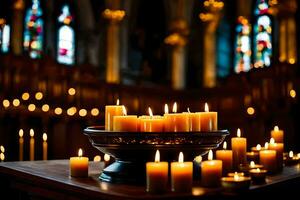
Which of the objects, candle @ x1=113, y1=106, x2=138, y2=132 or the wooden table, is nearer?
the wooden table

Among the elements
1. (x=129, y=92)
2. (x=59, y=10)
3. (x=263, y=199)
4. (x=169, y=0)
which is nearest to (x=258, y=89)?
(x=129, y=92)

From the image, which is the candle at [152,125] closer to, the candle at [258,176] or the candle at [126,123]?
the candle at [126,123]

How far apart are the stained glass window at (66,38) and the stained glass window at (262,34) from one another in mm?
6976

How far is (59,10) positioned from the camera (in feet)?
51.9

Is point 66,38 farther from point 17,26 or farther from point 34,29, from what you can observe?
point 17,26

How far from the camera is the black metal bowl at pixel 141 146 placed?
1.89 metres

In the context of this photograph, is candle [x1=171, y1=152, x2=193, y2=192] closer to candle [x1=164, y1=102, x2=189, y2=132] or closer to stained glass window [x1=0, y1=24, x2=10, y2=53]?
candle [x1=164, y1=102, x2=189, y2=132]

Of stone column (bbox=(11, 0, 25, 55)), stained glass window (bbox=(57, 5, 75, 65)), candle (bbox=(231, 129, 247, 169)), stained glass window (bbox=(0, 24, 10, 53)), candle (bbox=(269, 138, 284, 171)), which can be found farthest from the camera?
stained glass window (bbox=(57, 5, 75, 65))

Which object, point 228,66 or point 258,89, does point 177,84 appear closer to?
point 228,66

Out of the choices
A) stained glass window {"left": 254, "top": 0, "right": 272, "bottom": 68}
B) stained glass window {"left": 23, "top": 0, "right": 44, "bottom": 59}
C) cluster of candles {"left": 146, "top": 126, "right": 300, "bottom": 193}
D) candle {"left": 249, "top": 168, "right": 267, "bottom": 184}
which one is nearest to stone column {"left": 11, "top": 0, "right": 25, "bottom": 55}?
stained glass window {"left": 23, "top": 0, "right": 44, "bottom": 59}

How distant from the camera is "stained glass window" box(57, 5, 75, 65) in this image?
1558 cm

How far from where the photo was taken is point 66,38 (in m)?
15.9

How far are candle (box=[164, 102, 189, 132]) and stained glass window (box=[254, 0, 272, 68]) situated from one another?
1378 centimetres

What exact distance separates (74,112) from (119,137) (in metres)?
6.73
